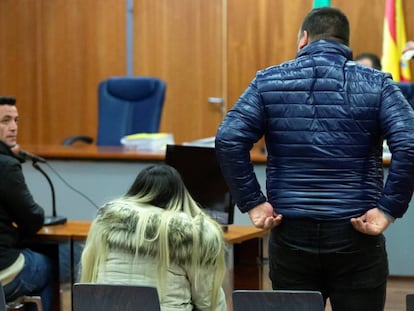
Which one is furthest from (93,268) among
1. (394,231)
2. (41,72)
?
(41,72)

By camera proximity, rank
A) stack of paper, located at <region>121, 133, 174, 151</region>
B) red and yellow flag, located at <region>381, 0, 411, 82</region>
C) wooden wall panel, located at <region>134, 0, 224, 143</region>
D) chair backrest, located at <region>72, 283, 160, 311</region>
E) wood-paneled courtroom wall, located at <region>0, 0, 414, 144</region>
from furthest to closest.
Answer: wooden wall panel, located at <region>134, 0, 224, 143</region>, wood-paneled courtroom wall, located at <region>0, 0, 414, 144</region>, red and yellow flag, located at <region>381, 0, 411, 82</region>, stack of paper, located at <region>121, 133, 174, 151</region>, chair backrest, located at <region>72, 283, 160, 311</region>

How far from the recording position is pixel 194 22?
7469 millimetres

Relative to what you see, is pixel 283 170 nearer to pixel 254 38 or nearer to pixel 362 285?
pixel 362 285

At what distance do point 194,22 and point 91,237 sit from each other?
496cm

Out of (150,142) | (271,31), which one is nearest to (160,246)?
(150,142)

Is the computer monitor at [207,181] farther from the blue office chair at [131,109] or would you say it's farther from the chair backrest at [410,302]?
the blue office chair at [131,109]

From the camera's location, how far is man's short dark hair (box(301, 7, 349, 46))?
255cm

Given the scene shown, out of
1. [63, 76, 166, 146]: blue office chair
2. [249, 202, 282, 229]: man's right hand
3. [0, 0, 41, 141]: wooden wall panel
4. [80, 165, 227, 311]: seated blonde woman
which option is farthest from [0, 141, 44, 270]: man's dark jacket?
[0, 0, 41, 141]: wooden wall panel

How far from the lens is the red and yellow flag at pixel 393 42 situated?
6777mm

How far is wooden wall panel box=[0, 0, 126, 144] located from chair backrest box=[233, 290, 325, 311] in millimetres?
5697

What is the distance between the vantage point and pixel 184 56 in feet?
24.8

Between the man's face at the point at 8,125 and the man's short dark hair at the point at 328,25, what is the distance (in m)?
1.67

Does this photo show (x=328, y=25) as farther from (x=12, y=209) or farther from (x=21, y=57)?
(x=21, y=57)

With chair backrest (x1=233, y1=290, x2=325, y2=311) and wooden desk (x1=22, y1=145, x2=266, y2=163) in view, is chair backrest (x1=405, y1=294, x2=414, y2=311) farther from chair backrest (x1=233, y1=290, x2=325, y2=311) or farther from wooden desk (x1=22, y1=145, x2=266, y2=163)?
wooden desk (x1=22, y1=145, x2=266, y2=163)
